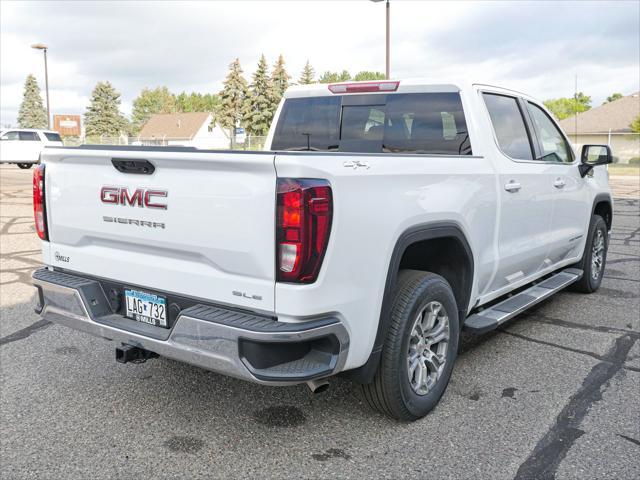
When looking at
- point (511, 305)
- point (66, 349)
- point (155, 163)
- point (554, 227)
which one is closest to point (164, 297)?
point (155, 163)

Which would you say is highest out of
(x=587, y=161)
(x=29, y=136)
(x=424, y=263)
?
(x=29, y=136)

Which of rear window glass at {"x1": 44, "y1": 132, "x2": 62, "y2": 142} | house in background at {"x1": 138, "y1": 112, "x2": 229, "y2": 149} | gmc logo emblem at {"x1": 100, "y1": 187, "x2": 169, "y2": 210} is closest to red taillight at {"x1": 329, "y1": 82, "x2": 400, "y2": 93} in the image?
gmc logo emblem at {"x1": 100, "y1": 187, "x2": 169, "y2": 210}

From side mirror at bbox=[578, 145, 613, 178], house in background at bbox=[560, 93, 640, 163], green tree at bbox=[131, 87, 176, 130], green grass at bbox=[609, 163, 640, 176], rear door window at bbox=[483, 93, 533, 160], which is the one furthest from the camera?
green tree at bbox=[131, 87, 176, 130]

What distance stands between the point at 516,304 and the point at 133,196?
9.54 feet

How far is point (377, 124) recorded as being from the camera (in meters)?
4.53

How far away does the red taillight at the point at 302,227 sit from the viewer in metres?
2.58

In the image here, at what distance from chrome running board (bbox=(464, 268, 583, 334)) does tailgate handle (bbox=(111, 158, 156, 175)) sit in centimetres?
223

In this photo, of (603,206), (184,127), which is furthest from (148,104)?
(603,206)

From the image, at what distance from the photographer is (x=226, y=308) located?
282cm

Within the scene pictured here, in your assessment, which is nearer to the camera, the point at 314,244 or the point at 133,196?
the point at 314,244

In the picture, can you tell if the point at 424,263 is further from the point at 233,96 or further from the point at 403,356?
the point at 233,96

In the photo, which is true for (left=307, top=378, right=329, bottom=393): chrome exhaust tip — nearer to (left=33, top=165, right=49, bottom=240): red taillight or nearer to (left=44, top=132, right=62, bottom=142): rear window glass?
(left=33, top=165, right=49, bottom=240): red taillight

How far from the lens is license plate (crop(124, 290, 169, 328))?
9.99ft

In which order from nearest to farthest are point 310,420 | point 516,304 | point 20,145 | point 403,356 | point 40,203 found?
point 403,356 → point 310,420 → point 40,203 → point 516,304 → point 20,145
